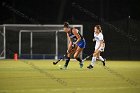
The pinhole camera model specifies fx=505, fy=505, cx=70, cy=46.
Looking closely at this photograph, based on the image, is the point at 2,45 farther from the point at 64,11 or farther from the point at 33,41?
the point at 64,11

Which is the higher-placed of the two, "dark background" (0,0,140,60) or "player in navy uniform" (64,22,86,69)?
"dark background" (0,0,140,60)

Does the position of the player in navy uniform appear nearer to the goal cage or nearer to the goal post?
the goal cage

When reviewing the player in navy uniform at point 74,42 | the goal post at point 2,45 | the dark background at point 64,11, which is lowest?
the goal post at point 2,45

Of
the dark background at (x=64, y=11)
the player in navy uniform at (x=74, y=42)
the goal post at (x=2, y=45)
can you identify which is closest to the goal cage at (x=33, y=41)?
the goal post at (x=2, y=45)

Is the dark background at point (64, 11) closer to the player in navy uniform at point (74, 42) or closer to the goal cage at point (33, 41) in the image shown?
the goal cage at point (33, 41)

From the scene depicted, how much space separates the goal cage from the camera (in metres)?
31.3

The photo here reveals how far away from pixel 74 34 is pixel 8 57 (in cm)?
1175

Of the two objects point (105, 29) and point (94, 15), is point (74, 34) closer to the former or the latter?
point (105, 29)

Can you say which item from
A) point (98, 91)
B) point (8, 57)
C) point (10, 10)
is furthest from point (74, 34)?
point (10, 10)

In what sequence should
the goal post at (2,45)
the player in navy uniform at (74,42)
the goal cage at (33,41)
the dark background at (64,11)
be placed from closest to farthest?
the player in navy uniform at (74,42), the goal post at (2,45), the goal cage at (33,41), the dark background at (64,11)

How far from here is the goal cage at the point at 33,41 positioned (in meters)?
31.3

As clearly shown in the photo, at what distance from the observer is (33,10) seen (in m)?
44.6

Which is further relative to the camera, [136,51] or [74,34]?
[136,51]

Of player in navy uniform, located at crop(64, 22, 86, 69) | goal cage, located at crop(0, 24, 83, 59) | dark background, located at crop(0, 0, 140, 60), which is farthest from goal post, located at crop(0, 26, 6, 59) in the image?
player in navy uniform, located at crop(64, 22, 86, 69)
